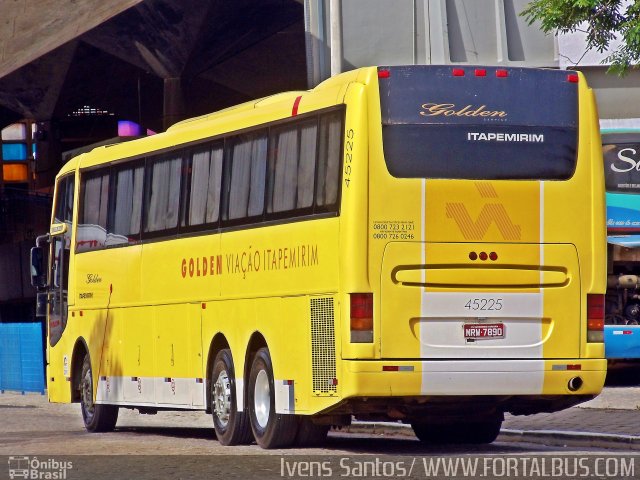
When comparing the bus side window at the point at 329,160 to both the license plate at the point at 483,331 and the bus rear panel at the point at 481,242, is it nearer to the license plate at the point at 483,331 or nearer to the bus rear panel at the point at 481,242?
the bus rear panel at the point at 481,242

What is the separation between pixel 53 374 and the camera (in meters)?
23.6

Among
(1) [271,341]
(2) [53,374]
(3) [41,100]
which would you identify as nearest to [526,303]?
(1) [271,341]

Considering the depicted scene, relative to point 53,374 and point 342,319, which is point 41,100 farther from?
point 342,319

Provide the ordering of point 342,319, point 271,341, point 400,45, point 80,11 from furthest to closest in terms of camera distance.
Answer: point 80,11
point 400,45
point 271,341
point 342,319

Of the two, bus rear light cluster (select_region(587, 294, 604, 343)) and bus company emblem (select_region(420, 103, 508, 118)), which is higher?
bus company emblem (select_region(420, 103, 508, 118))

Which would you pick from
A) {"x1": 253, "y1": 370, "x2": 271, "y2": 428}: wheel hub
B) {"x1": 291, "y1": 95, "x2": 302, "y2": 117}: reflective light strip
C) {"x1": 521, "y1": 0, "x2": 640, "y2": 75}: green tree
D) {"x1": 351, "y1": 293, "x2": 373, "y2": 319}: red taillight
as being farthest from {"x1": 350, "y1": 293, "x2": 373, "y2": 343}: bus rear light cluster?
{"x1": 521, "y1": 0, "x2": 640, "y2": 75}: green tree

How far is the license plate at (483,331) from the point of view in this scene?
14898 mm

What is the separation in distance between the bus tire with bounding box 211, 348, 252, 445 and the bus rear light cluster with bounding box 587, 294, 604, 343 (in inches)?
149

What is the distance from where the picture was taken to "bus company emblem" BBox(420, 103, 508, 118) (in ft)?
49.5

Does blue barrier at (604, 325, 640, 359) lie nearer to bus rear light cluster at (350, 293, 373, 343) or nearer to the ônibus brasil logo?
bus rear light cluster at (350, 293, 373, 343)

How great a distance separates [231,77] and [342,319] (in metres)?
34.7

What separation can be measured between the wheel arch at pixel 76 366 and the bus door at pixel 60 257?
620 millimetres

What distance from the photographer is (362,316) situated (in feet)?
48.0

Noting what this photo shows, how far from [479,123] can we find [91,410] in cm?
896
